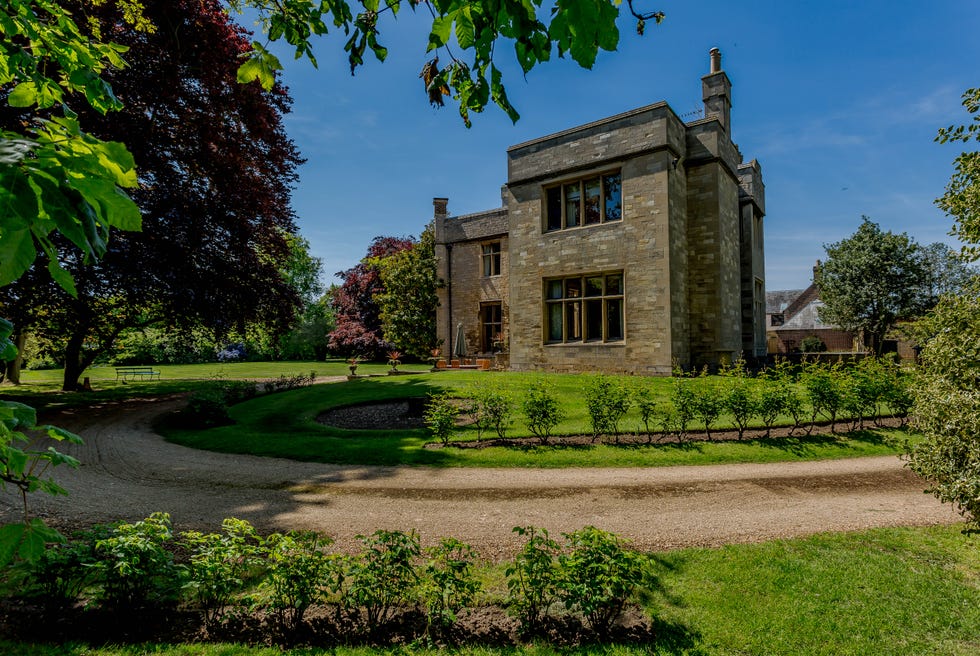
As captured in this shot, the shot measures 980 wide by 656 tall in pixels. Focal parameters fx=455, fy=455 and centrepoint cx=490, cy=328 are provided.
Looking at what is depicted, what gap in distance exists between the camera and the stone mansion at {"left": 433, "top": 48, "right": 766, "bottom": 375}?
15430mm

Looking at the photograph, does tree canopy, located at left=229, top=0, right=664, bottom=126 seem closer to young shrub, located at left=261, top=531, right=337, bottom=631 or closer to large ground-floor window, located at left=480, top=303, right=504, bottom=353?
young shrub, located at left=261, top=531, right=337, bottom=631

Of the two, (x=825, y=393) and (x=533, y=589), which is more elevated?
(x=825, y=393)

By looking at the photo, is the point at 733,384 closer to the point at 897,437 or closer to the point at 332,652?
the point at 897,437

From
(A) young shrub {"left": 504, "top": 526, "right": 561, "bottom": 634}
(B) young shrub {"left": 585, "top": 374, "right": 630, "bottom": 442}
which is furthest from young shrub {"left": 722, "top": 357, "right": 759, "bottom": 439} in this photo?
(A) young shrub {"left": 504, "top": 526, "right": 561, "bottom": 634}

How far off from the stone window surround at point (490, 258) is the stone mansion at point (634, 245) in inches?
165

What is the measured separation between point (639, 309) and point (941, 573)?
39.0 feet

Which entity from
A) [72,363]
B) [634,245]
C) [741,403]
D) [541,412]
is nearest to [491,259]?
[634,245]

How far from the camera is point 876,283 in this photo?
28.6 metres

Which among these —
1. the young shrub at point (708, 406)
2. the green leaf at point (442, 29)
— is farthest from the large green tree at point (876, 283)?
the green leaf at point (442, 29)

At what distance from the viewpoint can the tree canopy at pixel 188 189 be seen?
39.7 ft

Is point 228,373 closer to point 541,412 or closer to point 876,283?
point 541,412

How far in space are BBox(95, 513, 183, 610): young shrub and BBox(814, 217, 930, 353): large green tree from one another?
115 ft

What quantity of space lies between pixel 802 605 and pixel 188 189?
16.4 m

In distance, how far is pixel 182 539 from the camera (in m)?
4.83
